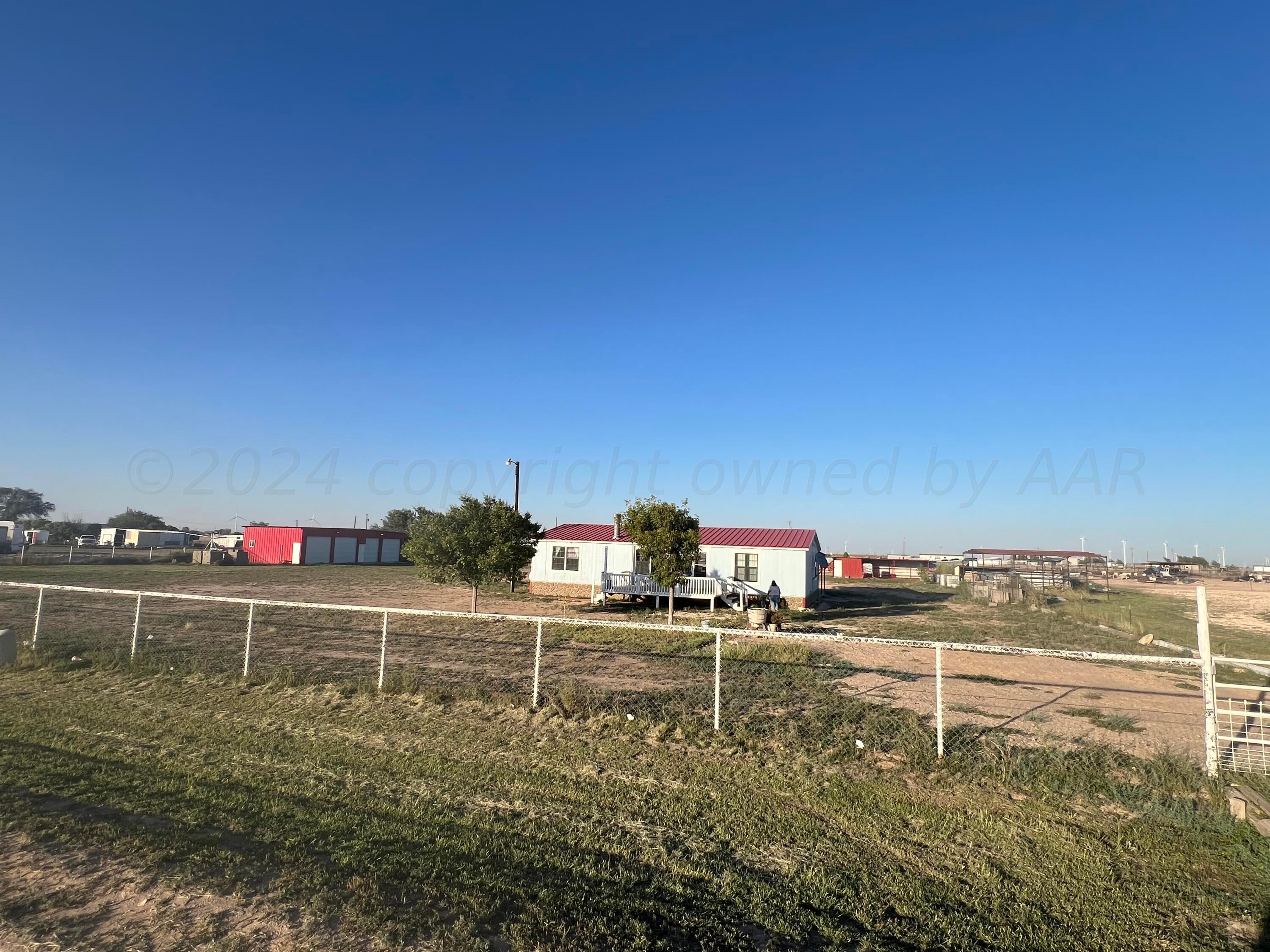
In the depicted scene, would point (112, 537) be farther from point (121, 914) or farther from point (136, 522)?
point (121, 914)

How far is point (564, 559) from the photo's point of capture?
100 feet

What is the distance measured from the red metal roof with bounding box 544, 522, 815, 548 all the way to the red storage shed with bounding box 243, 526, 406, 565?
1127 inches

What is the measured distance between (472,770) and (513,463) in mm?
25561

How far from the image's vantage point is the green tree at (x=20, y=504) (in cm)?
11669

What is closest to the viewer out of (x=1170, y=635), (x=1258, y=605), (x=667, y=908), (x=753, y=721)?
(x=667, y=908)

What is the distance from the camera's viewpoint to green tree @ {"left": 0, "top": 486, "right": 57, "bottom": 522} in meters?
117

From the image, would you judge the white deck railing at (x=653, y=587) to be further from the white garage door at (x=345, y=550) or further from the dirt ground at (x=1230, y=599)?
the white garage door at (x=345, y=550)

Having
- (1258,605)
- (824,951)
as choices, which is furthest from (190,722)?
(1258,605)

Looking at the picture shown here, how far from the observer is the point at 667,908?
3.84 meters

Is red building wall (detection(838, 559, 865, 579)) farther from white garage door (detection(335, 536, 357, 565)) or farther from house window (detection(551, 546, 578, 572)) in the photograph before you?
white garage door (detection(335, 536, 357, 565))

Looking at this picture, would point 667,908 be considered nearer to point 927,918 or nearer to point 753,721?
point 927,918

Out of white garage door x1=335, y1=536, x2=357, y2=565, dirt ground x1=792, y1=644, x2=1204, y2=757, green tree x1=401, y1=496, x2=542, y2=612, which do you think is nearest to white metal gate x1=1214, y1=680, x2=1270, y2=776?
dirt ground x1=792, y1=644, x2=1204, y2=757

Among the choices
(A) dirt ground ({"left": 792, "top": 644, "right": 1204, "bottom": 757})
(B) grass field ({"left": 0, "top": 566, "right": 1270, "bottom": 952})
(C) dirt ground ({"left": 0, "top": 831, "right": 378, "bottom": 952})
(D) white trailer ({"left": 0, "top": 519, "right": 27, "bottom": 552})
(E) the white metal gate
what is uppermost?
(D) white trailer ({"left": 0, "top": 519, "right": 27, "bottom": 552})

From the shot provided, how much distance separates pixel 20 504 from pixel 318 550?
10731 cm
